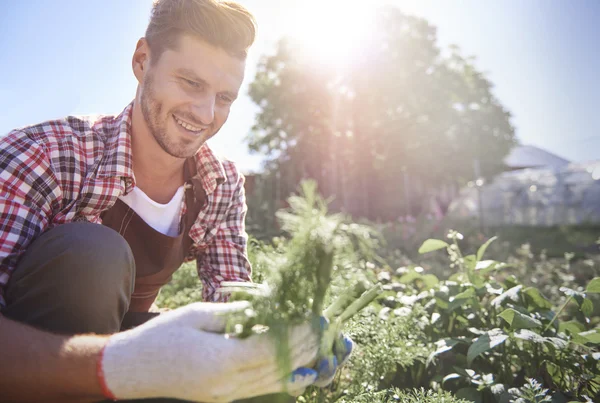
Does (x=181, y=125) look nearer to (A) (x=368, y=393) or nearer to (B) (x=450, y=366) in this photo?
(A) (x=368, y=393)

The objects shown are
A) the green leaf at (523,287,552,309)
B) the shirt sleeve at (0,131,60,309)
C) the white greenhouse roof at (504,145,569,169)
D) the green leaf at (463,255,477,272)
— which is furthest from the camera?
the white greenhouse roof at (504,145,569,169)

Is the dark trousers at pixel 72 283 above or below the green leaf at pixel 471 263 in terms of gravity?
above

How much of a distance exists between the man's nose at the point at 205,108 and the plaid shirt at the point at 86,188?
30 cm

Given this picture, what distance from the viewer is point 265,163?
50.6 ft

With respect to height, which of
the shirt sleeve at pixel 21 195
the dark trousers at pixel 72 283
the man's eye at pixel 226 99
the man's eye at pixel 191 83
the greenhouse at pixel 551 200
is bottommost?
the greenhouse at pixel 551 200

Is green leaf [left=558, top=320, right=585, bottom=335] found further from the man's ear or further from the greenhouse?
the greenhouse

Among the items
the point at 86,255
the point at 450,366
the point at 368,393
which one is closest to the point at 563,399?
the point at 450,366

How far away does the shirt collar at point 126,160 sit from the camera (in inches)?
63.9

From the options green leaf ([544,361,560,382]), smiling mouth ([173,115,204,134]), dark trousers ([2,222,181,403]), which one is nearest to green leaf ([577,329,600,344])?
green leaf ([544,361,560,382])

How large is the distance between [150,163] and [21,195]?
658 mm

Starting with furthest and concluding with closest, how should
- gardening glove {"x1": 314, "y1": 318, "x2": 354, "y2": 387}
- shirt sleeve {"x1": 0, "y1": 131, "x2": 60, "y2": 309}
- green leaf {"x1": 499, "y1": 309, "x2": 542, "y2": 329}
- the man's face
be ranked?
the man's face
green leaf {"x1": 499, "y1": 309, "x2": 542, "y2": 329}
shirt sleeve {"x1": 0, "y1": 131, "x2": 60, "y2": 309}
gardening glove {"x1": 314, "y1": 318, "x2": 354, "y2": 387}

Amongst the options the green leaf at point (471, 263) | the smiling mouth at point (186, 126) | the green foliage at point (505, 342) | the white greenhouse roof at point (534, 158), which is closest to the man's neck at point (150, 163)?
the smiling mouth at point (186, 126)

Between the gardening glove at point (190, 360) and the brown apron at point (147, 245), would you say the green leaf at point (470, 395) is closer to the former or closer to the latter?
the gardening glove at point (190, 360)

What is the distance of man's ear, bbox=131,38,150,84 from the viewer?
6.09 ft
